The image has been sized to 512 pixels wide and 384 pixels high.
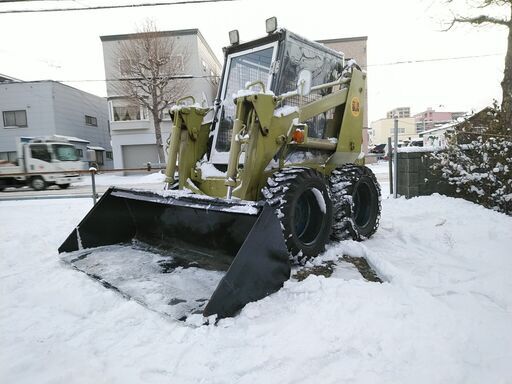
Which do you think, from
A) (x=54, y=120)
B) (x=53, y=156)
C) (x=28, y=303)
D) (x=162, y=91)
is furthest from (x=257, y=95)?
(x=54, y=120)

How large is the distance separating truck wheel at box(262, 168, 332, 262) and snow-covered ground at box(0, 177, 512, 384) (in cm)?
52

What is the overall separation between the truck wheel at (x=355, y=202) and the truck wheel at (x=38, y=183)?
16986 millimetres

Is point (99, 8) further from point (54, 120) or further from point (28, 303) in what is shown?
point (54, 120)

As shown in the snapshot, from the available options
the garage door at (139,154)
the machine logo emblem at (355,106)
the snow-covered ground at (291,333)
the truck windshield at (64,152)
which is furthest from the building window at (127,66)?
the snow-covered ground at (291,333)

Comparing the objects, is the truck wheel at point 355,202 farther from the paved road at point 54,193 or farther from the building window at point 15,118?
the building window at point 15,118

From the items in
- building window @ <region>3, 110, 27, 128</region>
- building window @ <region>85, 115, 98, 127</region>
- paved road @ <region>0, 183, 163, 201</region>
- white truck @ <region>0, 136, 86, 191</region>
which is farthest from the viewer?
building window @ <region>85, 115, 98, 127</region>

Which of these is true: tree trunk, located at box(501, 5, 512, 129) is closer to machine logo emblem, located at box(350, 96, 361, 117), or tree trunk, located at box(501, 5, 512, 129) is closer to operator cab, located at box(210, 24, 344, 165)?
machine logo emblem, located at box(350, 96, 361, 117)

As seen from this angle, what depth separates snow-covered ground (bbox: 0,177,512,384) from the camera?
208cm

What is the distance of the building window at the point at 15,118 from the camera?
83.6ft

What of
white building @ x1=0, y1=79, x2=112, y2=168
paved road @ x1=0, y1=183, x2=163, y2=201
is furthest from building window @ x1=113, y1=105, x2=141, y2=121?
paved road @ x1=0, y1=183, x2=163, y2=201

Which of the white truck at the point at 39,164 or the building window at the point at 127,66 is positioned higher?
the building window at the point at 127,66

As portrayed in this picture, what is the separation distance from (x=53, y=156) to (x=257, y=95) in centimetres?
1761

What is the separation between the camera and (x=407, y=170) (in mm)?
7742

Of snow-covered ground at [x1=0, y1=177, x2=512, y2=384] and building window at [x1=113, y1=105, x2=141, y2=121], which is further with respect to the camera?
building window at [x1=113, y1=105, x2=141, y2=121]
